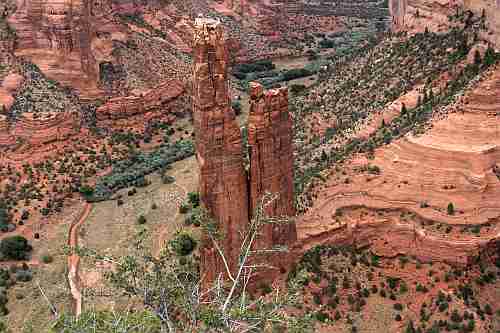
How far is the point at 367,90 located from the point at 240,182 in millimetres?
24983

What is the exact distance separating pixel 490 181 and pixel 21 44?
48.7 metres

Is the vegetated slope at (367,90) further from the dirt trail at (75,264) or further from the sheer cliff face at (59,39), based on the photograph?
the sheer cliff face at (59,39)

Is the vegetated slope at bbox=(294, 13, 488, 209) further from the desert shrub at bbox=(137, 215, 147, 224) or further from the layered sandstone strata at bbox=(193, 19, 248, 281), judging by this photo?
the desert shrub at bbox=(137, 215, 147, 224)

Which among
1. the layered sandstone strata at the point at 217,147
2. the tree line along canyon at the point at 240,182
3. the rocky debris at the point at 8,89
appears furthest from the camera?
the rocky debris at the point at 8,89

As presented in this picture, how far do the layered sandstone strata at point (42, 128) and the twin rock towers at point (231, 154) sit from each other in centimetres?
3198

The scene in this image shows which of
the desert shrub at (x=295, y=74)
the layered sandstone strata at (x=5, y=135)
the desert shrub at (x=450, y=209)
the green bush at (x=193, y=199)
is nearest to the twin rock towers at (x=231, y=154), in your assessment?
the desert shrub at (x=450, y=209)

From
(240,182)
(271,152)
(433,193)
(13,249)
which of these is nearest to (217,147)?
(240,182)

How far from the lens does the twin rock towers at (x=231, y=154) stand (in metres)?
30.5

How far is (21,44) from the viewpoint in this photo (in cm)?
6694

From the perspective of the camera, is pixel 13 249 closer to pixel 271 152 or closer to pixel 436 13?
pixel 271 152

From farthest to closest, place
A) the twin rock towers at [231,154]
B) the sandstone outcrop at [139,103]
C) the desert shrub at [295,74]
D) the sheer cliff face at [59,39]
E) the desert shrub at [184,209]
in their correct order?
the desert shrub at [295,74] < the sandstone outcrop at [139,103] < the sheer cliff face at [59,39] < the desert shrub at [184,209] < the twin rock towers at [231,154]

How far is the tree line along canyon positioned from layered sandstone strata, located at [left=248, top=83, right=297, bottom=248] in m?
0.09

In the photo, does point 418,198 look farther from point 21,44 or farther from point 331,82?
point 21,44

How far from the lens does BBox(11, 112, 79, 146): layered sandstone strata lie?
2366 inches
